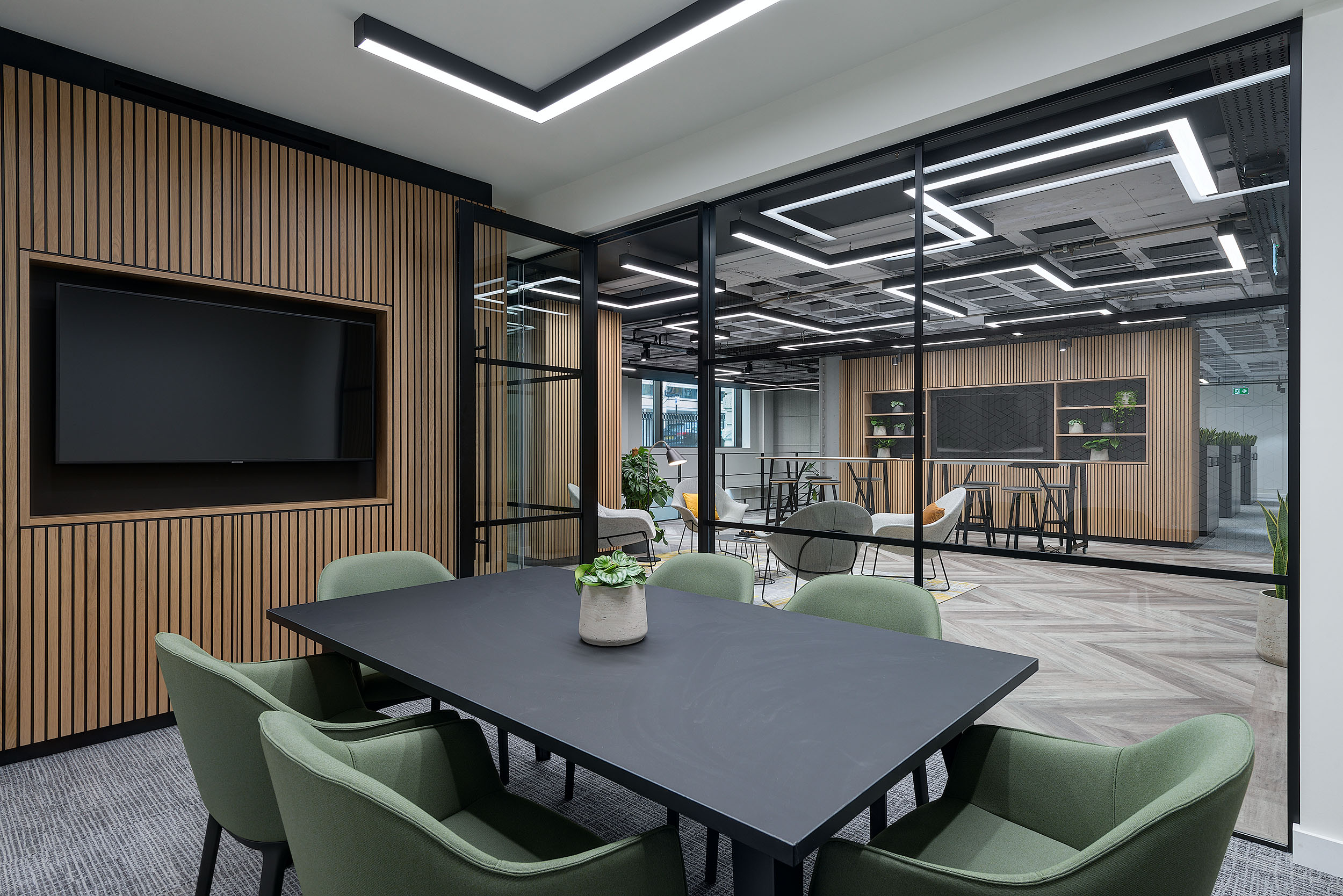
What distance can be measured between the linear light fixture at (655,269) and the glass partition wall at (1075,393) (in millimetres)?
1742

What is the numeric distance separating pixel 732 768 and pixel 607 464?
6.98 meters

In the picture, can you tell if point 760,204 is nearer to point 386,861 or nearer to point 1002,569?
point 1002,569

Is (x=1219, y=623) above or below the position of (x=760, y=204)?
below

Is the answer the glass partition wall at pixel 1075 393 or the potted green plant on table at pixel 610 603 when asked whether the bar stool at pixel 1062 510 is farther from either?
the potted green plant on table at pixel 610 603

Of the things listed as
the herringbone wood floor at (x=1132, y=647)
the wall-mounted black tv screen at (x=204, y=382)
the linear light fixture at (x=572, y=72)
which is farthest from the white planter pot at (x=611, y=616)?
the wall-mounted black tv screen at (x=204, y=382)

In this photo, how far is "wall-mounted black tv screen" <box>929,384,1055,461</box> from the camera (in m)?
2.96

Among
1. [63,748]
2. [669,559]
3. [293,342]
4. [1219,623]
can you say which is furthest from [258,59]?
[1219,623]

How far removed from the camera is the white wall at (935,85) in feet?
8.23

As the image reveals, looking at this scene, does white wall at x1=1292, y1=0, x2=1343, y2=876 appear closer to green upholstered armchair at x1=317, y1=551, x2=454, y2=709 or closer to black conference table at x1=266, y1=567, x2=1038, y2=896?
black conference table at x1=266, y1=567, x2=1038, y2=896

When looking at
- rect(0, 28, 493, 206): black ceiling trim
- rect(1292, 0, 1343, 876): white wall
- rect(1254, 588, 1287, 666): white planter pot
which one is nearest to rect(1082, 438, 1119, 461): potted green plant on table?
rect(1292, 0, 1343, 876): white wall

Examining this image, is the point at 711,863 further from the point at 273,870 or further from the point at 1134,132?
Answer: the point at 1134,132

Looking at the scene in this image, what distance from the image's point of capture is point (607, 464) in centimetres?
813

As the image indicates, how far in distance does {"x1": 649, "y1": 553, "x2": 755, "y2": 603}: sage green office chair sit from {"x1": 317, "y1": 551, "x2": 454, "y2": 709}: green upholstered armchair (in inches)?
38.1

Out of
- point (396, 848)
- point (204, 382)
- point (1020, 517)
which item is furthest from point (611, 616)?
point (204, 382)
